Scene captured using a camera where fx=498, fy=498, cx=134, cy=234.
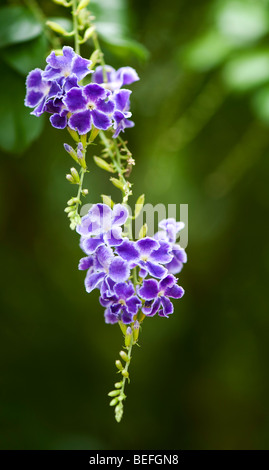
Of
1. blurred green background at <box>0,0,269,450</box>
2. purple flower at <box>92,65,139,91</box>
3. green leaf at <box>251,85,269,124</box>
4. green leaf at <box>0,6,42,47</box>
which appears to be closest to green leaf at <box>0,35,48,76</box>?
green leaf at <box>0,6,42,47</box>

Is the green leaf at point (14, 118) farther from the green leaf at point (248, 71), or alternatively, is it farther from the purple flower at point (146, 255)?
the green leaf at point (248, 71)

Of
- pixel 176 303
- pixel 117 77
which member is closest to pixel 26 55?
pixel 117 77

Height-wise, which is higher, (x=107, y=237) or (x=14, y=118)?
(x=14, y=118)

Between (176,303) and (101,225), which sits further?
(176,303)

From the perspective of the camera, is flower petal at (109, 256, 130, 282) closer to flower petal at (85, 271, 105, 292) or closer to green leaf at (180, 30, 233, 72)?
flower petal at (85, 271, 105, 292)

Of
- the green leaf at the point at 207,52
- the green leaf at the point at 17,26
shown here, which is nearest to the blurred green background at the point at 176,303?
the green leaf at the point at 207,52

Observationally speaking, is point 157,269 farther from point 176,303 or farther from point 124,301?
point 176,303

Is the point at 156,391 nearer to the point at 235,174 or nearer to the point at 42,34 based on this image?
the point at 235,174
